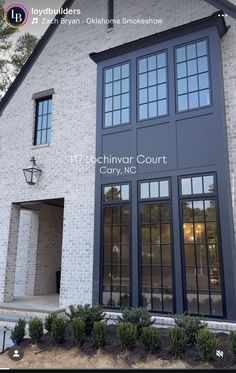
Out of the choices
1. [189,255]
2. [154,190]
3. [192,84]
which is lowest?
[189,255]

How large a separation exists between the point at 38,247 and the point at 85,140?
4.50m

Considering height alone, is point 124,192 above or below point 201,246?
above

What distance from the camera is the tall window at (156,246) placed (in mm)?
6547

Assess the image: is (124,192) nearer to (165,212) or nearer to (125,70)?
(165,212)

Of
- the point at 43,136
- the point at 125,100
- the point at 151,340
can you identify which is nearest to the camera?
the point at 151,340

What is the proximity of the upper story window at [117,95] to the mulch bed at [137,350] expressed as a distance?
497 centimetres

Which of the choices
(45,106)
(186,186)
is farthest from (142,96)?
(45,106)

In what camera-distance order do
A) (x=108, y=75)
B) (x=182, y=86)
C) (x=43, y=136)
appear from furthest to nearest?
(x=43, y=136), (x=108, y=75), (x=182, y=86)

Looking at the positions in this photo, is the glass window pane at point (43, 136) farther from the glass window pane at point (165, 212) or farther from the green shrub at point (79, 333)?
the green shrub at point (79, 333)

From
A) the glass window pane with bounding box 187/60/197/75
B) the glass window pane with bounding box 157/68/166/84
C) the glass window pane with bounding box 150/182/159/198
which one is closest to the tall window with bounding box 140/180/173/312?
the glass window pane with bounding box 150/182/159/198

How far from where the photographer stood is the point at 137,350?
4887 mm

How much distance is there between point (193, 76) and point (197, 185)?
253 centimetres

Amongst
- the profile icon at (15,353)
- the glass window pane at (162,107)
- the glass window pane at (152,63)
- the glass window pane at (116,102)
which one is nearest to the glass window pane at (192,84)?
the glass window pane at (162,107)

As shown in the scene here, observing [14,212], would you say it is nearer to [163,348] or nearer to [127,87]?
[127,87]
